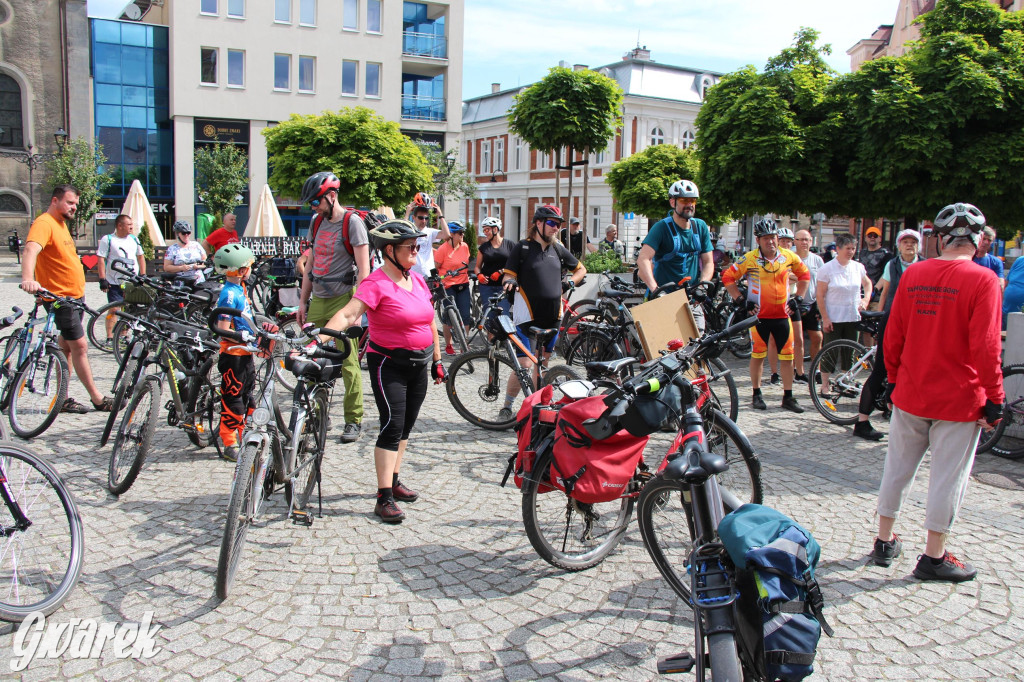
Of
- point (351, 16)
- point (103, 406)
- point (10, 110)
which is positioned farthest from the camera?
point (10, 110)

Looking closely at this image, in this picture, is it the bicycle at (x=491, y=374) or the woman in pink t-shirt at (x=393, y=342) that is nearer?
the woman in pink t-shirt at (x=393, y=342)

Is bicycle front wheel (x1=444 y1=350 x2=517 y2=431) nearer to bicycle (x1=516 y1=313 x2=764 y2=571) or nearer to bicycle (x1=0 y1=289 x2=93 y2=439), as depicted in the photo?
bicycle (x1=516 y1=313 x2=764 y2=571)

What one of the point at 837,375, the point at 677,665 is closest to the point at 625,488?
the point at 677,665

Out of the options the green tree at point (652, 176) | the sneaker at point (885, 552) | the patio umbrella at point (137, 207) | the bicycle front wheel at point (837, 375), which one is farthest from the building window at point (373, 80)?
the sneaker at point (885, 552)

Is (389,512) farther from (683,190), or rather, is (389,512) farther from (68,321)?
(683,190)

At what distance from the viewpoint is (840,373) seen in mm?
7812

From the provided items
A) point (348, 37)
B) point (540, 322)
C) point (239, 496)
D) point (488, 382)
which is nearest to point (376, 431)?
point (488, 382)

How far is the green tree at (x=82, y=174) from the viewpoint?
3484 cm

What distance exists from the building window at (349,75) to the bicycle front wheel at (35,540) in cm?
3981

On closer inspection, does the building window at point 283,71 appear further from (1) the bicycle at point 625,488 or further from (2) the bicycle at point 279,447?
(1) the bicycle at point 625,488

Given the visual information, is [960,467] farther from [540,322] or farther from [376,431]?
[376,431]

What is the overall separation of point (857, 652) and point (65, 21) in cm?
4993

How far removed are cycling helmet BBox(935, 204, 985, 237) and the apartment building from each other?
132 feet

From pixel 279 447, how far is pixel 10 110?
47.9 meters
